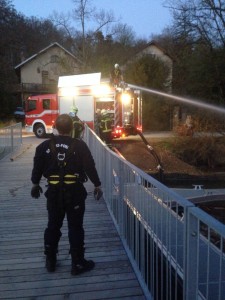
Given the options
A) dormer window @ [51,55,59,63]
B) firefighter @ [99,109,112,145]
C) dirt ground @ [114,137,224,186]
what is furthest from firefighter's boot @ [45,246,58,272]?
dormer window @ [51,55,59,63]

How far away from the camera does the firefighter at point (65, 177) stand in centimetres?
407

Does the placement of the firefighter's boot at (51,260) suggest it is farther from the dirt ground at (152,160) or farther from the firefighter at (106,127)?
the firefighter at (106,127)

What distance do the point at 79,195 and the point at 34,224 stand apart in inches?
100

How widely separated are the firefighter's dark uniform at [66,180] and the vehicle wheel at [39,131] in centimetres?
2179

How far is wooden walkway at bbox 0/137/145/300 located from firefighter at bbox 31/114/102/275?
0.92 ft

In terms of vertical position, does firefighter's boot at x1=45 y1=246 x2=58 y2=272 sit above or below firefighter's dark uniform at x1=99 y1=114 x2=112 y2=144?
below

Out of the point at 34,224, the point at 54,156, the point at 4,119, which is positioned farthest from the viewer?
the point at 4,119

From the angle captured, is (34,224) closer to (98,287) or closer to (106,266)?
(106,266)

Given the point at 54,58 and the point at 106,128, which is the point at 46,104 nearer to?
the point at 106,128

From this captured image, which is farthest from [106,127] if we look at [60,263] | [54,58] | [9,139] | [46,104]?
[54,58]

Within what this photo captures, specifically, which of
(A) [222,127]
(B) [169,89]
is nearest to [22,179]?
(A) [222,127]

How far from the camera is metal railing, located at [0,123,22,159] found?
14.8 metres

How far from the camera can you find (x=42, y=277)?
4273 mm

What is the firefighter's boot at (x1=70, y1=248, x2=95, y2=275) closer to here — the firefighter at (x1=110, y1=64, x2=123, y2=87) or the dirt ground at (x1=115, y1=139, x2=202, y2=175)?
the dirt ground at (x1=115, y1=139, x2=202, y2=175)
